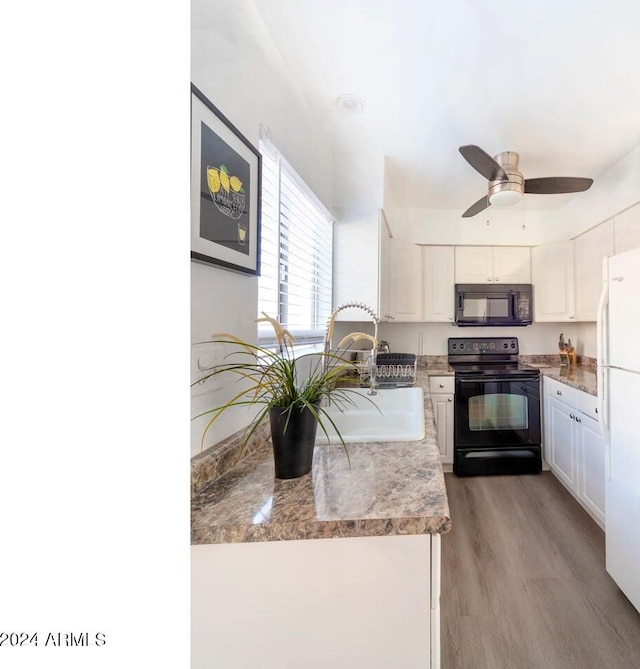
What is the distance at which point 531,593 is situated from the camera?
1.43 meters

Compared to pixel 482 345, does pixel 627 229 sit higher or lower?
higher

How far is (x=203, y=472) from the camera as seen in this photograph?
29.3 inches

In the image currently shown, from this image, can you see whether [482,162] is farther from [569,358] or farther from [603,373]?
[569,358]

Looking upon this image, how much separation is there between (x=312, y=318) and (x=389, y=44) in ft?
4.39

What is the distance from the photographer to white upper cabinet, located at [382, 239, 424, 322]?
112 inches

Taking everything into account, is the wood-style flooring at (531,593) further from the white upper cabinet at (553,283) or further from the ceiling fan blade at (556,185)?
the ceiling fan blade at (556,185)

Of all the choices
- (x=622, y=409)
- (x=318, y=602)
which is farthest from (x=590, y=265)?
(x=318, y=602)

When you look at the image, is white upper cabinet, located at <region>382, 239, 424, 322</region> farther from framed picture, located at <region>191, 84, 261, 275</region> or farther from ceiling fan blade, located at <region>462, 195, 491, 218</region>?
framed picture, located at <region>191, 84, 261, 275</region>

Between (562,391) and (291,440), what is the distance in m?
2.47

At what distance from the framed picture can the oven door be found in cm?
225

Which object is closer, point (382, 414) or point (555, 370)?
point (382, 414)

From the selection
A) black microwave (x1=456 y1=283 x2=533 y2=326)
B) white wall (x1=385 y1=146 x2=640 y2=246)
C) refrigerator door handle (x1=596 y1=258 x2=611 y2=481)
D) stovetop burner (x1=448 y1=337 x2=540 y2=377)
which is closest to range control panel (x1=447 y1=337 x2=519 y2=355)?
stovetop burner (x1=448 y1=337 x2=540 y2=377)

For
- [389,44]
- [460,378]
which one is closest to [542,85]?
[389,44]
